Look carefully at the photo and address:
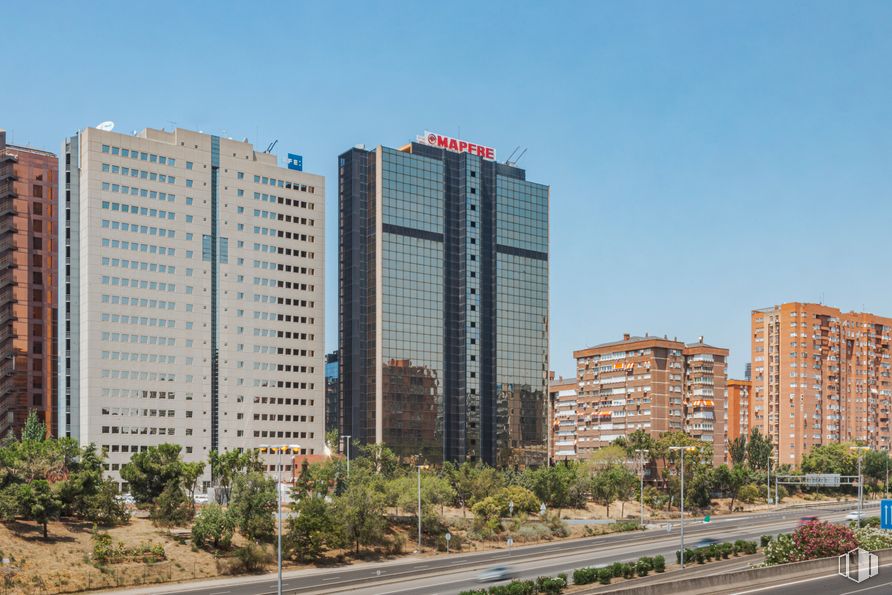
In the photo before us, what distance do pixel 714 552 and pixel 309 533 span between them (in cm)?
4466

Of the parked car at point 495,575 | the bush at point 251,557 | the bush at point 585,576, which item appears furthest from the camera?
the bush at point 251,557

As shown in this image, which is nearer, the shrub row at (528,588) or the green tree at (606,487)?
the shrub row at (528,588)

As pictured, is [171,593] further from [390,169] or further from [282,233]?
[390,169]

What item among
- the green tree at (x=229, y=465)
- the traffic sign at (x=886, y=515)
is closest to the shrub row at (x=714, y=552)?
the traffic sign at (x=886, y=515)

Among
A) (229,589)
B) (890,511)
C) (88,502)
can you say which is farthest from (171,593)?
(890,511)

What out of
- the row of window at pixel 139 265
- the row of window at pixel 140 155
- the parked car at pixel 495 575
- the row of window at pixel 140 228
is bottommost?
the parked car at pixel 495 575

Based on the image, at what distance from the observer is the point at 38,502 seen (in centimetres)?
10006

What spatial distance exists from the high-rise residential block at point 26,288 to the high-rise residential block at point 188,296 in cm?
1643

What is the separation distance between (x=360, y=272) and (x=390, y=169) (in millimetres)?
21957

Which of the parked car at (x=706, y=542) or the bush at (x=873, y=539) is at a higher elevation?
the bush at (x=873, y=539)

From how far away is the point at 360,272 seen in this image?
199 meters

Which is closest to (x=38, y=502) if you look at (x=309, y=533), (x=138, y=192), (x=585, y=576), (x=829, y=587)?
(x=309, y=533)

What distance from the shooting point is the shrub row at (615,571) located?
79.3m

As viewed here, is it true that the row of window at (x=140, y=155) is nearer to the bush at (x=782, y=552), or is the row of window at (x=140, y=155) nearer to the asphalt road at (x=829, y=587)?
the bush at (x=782, y=552)
